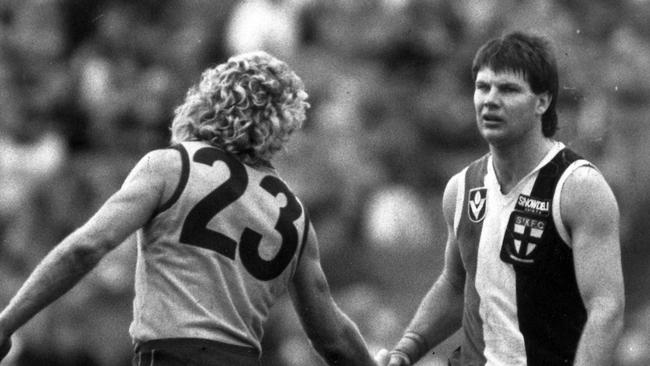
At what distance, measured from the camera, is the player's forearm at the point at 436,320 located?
7.35 m

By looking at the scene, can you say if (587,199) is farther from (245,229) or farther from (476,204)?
(245,229)

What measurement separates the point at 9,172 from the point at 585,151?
15.7ft

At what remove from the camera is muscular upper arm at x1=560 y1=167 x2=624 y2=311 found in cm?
640

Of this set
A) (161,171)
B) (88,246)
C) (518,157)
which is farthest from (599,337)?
(88,246)

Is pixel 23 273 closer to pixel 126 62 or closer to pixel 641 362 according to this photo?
pixel 126 62

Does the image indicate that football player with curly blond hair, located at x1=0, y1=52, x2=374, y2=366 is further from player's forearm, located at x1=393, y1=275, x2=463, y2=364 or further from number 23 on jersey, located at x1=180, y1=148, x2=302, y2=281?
player's forearm, located at x1=393, y1=275, x2=463, y2=364

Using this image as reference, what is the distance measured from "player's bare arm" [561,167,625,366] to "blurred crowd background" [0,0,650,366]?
5.60 meters

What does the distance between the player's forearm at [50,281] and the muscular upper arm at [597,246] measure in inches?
75.8

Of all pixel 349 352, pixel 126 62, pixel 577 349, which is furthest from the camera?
pixel 126 62

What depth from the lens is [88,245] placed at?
6.16 meters

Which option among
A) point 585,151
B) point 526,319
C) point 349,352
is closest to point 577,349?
point 526,319

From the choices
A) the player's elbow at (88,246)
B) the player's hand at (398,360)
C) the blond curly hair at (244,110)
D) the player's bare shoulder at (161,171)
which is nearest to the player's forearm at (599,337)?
the player's hand at (398,360)

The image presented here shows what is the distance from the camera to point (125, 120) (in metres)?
13.5

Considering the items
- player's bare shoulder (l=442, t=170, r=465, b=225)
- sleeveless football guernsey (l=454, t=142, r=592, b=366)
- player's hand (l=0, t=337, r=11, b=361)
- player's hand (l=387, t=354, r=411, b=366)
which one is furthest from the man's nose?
player's hand (l=0, t=337, r=11, b=361)
